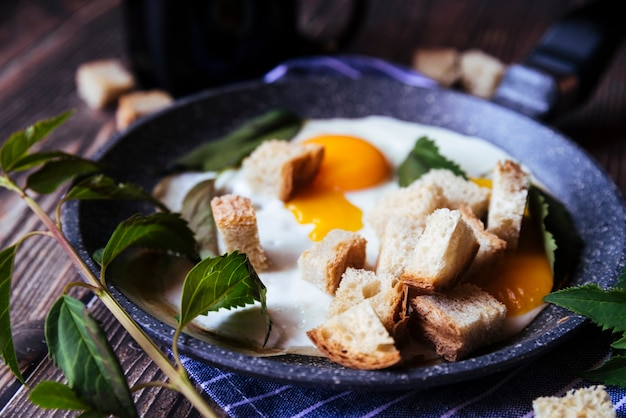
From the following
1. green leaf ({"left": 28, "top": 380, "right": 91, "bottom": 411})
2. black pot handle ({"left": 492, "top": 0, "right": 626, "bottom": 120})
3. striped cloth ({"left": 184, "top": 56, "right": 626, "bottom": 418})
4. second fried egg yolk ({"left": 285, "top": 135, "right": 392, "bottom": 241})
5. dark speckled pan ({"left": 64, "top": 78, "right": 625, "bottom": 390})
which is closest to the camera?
green leaf ({"left": 28, "top": 380, "right": 91, "bottom": 411})

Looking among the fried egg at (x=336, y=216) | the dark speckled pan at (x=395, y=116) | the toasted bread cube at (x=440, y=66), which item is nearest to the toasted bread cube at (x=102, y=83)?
the dark speckled pan at (x=395, y=116)

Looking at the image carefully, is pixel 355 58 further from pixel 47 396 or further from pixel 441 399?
pixel 47 396

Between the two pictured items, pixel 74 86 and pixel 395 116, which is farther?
pixel 74 86

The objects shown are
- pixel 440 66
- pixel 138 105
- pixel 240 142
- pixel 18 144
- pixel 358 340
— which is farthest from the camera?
pixel 440 66

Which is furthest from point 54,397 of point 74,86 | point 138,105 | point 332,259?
point 74,86

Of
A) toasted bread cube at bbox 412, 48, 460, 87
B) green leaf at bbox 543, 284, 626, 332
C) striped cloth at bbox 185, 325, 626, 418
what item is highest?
toasted bread cube at bbox 412, 48, 460, 87

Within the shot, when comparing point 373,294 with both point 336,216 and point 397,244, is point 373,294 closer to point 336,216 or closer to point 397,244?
point 397,244

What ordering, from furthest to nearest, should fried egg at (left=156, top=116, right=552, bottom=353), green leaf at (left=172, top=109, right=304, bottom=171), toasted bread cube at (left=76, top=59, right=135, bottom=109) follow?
toasted bread cube at (left=76, top=59, right=135, bottom=109), green leaf at (left=172, top=109, right=304, bottom=171), fried egg at (left=156, top=116, right=552, bottom=353)

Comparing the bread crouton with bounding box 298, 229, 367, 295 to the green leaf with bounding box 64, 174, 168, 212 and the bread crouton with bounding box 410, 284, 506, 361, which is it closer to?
the bread crouton with bounding box 410, 284, 506, 361

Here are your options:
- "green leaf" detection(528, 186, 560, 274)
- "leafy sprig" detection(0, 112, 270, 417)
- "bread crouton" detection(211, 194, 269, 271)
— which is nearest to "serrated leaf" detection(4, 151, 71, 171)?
"leafy sprig" detection(0, 112, 270, 417)
